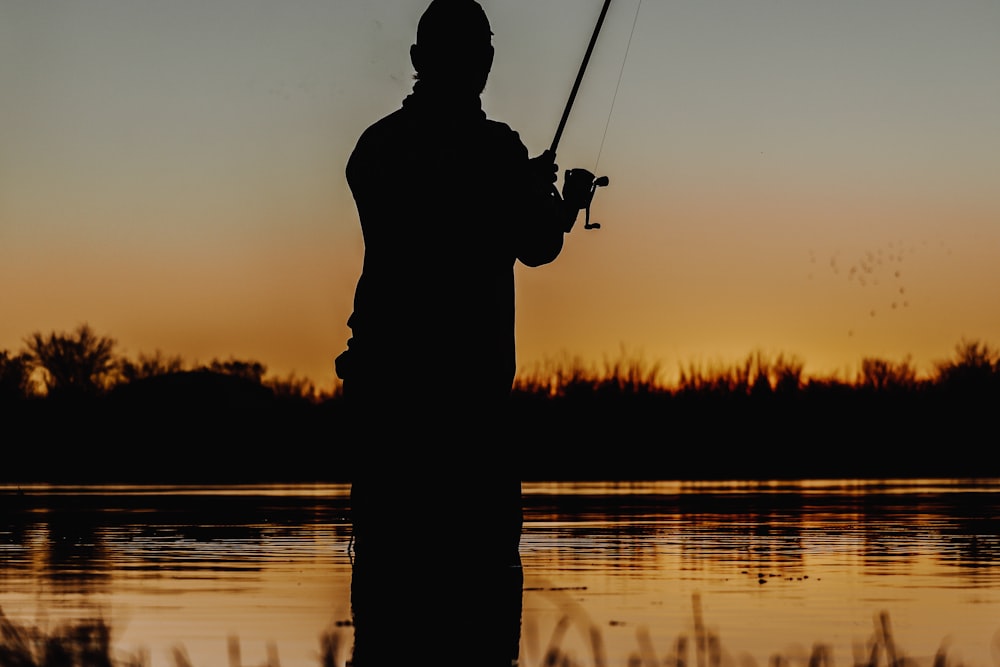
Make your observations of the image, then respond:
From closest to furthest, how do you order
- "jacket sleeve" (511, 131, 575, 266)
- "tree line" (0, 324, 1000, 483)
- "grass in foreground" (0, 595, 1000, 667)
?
"jacket sleeve" (511, 131, 575, 266) → "grass in foreground" (0, 595, 1000, 667) → "tree line" (0, 324, 1000, 483)

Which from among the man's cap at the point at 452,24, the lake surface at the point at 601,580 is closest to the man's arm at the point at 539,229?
the man's cap at the point at 452,24

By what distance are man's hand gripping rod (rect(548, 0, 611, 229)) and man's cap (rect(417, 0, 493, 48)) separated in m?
0.70

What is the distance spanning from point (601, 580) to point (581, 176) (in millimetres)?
5842

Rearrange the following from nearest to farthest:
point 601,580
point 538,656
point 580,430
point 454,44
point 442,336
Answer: point 442,336 < point 454,44 < point 538,656 < point 601,580 < point 580,430

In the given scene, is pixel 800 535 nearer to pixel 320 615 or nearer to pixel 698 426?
pixel 320 615

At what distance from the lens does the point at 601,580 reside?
1254 cm

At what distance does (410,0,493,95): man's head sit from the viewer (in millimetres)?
6625

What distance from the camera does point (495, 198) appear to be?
6.50 m

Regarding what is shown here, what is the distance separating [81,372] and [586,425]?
2077cm

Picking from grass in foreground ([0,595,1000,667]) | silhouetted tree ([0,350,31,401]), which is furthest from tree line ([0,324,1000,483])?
grass in foreground ([0,595,1000,667])

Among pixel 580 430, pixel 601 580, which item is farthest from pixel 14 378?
pixel 601 580

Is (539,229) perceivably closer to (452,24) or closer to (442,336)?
(442,336)

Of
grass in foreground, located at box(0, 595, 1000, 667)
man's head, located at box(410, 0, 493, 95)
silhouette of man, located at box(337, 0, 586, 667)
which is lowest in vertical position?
grass in foreground, located at box(0, 595, 1000, 667)

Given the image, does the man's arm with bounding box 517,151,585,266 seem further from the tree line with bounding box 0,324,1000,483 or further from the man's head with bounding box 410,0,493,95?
the tree line with bounding box 0,324,1000,483
